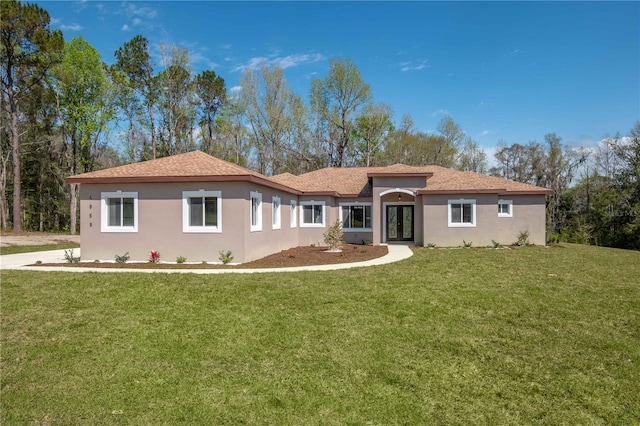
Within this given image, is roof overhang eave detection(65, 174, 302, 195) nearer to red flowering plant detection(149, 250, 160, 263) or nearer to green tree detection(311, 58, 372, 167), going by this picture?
red flowering plant detection(149, 250, 160, 263)

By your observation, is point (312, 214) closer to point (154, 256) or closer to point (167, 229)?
point (167, 229)

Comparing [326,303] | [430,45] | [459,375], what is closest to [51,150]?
[430,45]

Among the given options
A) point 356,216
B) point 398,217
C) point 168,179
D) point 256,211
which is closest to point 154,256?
point 168,179

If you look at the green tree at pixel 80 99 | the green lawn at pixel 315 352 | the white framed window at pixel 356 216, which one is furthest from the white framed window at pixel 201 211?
the green tree at pixel 80 99

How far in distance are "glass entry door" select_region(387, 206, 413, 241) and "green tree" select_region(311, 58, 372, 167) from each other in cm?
1729

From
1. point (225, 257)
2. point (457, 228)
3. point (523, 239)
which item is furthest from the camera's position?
point (523, 239)

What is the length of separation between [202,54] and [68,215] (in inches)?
761

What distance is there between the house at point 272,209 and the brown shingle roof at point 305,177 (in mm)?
47

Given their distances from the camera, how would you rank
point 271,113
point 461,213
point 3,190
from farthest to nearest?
1. point 271,113
2. point 3,190
3. point 461,213

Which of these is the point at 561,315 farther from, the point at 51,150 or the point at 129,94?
the point at 51,150

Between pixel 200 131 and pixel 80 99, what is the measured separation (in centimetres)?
1014

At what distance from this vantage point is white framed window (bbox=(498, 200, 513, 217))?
21.2 m

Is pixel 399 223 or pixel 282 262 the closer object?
pixel 282 262

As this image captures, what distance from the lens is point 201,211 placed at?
13.3 meters
